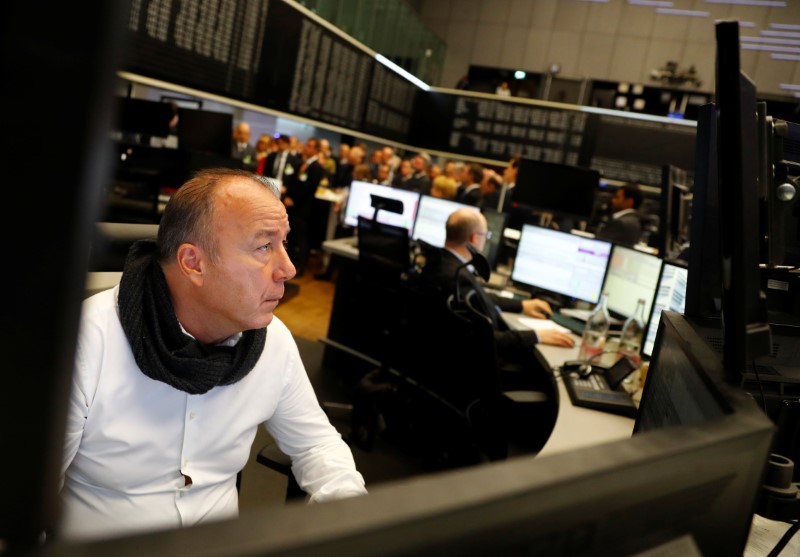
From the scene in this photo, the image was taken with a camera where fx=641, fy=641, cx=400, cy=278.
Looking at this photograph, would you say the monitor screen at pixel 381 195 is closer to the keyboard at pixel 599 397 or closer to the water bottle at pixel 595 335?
the water bottle at pixel 595 335

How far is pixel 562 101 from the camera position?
37.0 feet

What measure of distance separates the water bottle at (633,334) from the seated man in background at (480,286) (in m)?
0.23

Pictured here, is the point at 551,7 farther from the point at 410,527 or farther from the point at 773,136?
the point at 410,527

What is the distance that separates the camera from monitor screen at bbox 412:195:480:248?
4.69 m

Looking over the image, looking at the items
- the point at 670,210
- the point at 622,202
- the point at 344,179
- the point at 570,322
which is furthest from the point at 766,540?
the point at 344,179

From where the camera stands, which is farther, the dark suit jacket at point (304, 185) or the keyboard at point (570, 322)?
the dark suit jacket at point (304, 185)

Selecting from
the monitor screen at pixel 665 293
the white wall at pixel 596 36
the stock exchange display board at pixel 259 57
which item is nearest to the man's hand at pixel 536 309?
the monitor screen at pixel 665 293

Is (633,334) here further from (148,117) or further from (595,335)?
(148,117)

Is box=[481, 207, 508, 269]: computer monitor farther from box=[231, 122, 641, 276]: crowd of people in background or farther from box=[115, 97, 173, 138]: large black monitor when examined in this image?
box=[115, 97, 173, 138]: large black monitor

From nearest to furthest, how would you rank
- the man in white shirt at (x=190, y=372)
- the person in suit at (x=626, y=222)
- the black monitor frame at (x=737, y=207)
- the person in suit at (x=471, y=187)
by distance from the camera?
the black monitor frame at (x=737, y=207), the man in white shirt at (x=190, y=372), the person in suit at (x=626, y=222), the person in suit at (x=471, y=187)

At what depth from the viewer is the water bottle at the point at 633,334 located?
2.58 metres

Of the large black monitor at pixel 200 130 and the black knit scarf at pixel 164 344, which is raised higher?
the large black monitor at pixel 200 130

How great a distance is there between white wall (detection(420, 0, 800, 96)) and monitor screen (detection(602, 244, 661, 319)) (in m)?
8.33

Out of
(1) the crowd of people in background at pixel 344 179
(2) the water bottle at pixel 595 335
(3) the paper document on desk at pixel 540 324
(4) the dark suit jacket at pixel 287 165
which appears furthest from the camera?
(4) the dark suit jacket at pixel 287 165
